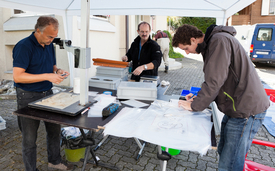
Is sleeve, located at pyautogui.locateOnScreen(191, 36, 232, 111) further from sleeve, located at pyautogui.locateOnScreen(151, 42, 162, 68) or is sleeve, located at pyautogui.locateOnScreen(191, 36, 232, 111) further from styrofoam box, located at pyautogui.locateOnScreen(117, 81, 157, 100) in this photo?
sleeve, located at pyautogui.locateOnScreen(151, 42, 162, 68)

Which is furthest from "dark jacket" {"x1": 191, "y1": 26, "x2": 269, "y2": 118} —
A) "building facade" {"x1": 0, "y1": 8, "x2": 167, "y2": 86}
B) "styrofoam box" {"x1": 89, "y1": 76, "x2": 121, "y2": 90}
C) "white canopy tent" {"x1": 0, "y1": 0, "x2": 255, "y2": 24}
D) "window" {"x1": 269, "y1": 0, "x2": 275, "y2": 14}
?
"window" {"x1": 269, "y1": 0, "x2": 275, "y2": 14}

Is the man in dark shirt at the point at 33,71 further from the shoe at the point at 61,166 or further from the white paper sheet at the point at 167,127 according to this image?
the white paper sheet at the point at 167,127

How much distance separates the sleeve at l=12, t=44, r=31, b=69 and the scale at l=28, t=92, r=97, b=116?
38 cm

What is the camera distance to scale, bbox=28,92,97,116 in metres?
1.91

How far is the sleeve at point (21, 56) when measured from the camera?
196cm

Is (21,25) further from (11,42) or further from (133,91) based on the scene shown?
(133,91)

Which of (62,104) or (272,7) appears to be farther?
(272,7)

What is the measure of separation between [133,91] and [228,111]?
118 cm

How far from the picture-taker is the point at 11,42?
20.9 feet

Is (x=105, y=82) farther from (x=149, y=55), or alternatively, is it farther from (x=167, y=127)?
(x=167, y=127)

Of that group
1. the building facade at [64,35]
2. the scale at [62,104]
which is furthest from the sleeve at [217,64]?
the building facade at [64,35]

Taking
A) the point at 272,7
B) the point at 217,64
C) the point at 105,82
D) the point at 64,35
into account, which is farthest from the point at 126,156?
the point at 272,7

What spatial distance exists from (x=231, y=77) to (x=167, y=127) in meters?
0.62

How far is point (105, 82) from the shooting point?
3008 millimetres
